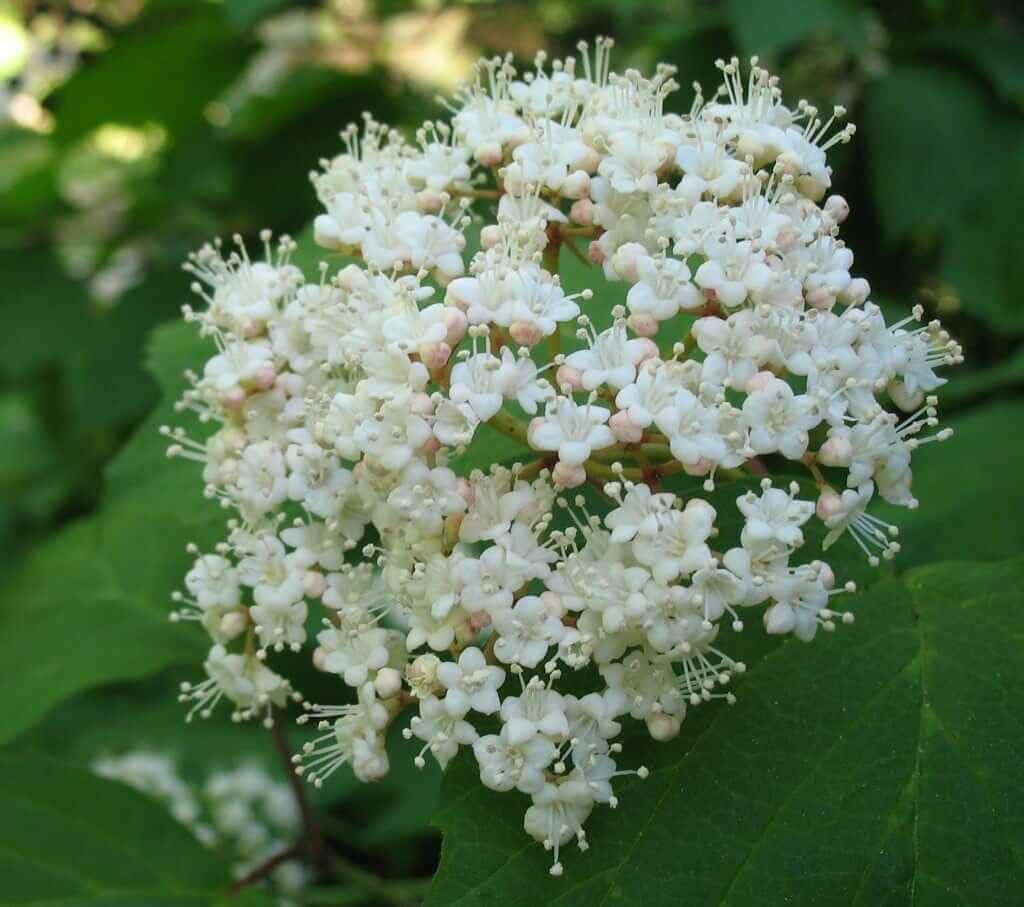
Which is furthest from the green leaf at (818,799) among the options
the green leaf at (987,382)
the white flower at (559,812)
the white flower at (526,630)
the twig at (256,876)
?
the green leaf at (987,382)

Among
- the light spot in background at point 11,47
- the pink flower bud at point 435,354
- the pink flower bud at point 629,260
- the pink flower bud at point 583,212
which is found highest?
the light spot in background at point 11,47

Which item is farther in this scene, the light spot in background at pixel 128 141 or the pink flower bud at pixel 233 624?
the light spot in background at pixel 128 141

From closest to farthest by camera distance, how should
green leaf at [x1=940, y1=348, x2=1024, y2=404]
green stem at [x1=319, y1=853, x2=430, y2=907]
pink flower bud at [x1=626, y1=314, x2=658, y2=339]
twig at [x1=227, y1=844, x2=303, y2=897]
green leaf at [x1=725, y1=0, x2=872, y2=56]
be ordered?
pink flower bud at [x1=626, y1=314, x2=658, y2=339]
twig at [x1=227, y1=844, x2=303, y2=897]
green stem at [x1=319, y1=853, x2=430, y2=907]
green leaf at [x1=940, y1=348, x2=1024, y2=404]
green leaf at [x1=725, y1=0, x2=872, y2=56]

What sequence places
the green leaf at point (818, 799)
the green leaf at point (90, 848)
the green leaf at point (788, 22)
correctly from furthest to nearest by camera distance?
the green leaf at point (788, 22) < the green leaf at point (90, 848) < the green leaf at point (818, 799)

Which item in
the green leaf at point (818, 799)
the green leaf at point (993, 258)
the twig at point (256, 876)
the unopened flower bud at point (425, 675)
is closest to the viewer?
the green leaf at point (818, 799)

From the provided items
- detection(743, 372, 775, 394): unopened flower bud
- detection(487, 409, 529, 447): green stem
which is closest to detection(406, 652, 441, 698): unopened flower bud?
detection(487, 409, 529, 447): green stem

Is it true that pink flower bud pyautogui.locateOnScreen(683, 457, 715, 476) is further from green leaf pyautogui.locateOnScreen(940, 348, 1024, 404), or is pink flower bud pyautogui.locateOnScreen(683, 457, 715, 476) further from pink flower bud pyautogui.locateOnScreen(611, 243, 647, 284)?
green leaf pyautogui.locateOnScreen(940, 348, 1024, 404)

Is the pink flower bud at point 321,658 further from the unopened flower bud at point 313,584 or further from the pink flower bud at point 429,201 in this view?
the pink flower bud at point 429,201

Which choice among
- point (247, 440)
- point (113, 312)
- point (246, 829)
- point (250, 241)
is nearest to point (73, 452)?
point (113, 312)

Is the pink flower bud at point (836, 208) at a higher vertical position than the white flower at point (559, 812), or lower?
higher
